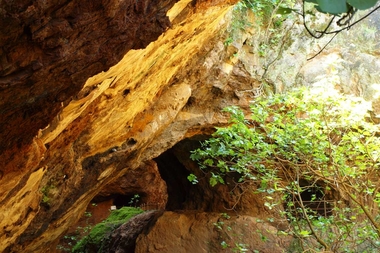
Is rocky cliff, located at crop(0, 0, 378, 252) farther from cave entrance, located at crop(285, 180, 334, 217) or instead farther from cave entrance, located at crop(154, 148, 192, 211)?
cave entrance, located at crop(285, 180, 334, 217)

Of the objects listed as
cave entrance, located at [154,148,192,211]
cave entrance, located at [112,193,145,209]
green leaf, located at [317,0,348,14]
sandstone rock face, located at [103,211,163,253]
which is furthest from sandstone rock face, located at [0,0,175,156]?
cave entrance, located at [112,193,145,209]

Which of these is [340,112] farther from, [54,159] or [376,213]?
[54,159]

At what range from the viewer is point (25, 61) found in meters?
2.30

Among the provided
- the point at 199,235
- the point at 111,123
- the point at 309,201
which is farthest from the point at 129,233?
the point at 309,201

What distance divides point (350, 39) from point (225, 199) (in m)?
4.52

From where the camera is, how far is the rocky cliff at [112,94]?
2.36 metres

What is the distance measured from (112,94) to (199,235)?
4.93 meters

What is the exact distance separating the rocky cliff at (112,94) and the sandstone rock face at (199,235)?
4 cm

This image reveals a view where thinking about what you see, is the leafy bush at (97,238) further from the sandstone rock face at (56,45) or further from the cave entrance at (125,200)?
the sandstone rock face at (56,45)

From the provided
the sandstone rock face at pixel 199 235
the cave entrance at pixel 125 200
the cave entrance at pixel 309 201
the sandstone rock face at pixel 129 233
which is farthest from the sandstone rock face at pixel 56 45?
the cave entrance at pixel 125 200

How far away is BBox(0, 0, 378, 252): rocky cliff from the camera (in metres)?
2.36

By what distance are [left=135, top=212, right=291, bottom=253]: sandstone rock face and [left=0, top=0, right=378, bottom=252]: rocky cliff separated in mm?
42

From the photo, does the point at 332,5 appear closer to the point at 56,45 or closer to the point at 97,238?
the point at 56,45

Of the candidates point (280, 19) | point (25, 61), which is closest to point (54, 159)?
point (25, 61)
